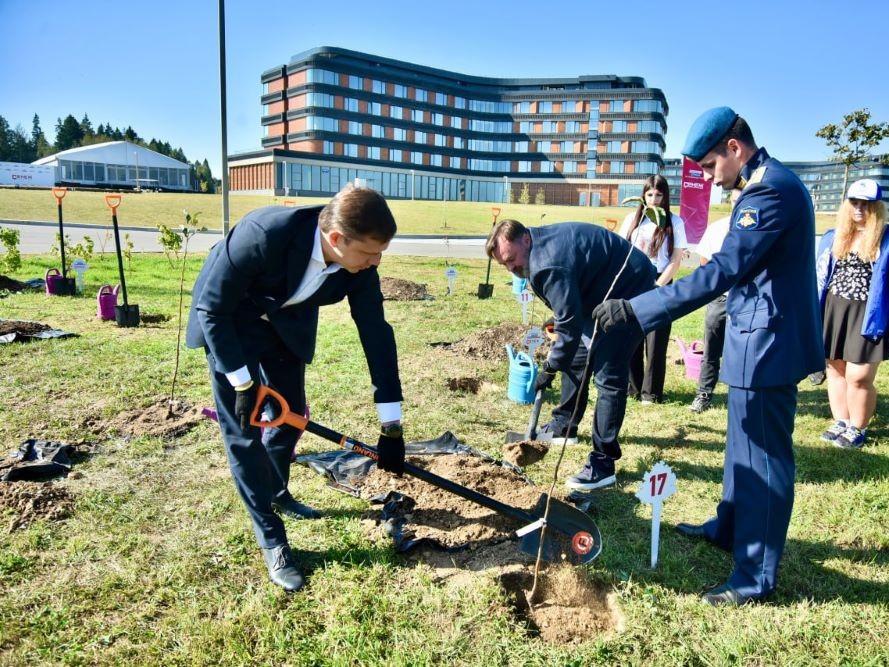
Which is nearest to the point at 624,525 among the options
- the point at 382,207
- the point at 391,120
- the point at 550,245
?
the point at 550,245

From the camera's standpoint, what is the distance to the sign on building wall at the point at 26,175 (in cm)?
4922

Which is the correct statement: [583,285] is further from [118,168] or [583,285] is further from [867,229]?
[118,168]

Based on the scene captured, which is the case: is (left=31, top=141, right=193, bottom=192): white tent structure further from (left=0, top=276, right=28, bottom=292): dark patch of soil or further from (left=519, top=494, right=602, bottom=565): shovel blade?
(left=519, top=494, right=602, bottom=565): shovel blade

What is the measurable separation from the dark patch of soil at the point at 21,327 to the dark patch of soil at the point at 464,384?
489 cm

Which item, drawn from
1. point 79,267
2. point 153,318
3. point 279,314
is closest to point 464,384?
point 279,314

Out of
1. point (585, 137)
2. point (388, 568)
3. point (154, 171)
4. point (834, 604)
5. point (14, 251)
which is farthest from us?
point (585, 137)

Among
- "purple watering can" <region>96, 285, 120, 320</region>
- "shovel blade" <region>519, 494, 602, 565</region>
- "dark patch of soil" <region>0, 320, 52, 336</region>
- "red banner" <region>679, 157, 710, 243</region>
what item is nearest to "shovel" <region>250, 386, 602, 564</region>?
"shovel blade" <region>519, 494, 602, 565</region>

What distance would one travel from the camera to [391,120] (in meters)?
65.6

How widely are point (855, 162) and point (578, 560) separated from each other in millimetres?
22965

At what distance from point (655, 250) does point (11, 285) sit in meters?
10.4

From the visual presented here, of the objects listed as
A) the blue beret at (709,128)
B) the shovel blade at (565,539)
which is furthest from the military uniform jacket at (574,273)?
the shovel blade at (565,539)

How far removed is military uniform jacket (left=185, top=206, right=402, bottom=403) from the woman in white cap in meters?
3.62

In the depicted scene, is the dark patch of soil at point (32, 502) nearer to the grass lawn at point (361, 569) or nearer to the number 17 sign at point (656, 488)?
the grass lawn at point (361, 569)

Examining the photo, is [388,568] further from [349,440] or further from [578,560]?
[578,560]
